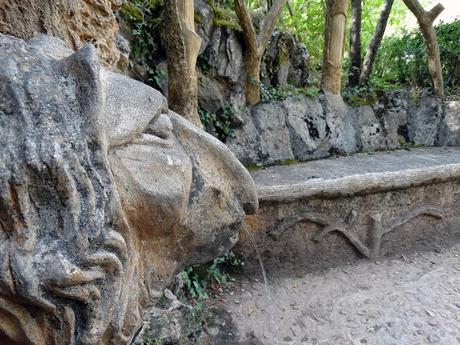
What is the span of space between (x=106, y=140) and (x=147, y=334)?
1.06 metres

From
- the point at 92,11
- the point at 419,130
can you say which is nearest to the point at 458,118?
the point at 419,130

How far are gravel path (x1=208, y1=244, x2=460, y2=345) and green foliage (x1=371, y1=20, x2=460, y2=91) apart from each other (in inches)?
149

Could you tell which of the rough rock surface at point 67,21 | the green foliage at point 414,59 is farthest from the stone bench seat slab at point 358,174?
the green foliage at point 414,59

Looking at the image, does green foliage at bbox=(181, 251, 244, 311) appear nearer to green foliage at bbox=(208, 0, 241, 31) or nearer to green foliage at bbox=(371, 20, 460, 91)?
green foliage at bbox=(208, 0, 241, 31)

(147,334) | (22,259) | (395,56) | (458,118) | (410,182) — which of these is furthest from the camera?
(395,56)

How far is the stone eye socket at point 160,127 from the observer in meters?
0.77

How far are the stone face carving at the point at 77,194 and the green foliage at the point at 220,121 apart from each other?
109 inches

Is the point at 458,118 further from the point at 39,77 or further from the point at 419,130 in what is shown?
the point at 39,77

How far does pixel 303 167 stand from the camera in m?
3.58

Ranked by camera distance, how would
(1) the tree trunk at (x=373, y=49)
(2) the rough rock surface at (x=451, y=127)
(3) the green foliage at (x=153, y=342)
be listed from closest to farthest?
(3) the green foliage at (x=153, y=342), (2) the rough rock surface at (x=451, y=127), (1) the tree trunk at (x=373, y=49)

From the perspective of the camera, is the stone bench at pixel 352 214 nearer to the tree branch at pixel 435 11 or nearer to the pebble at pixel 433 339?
the pebble at pixel 433 339

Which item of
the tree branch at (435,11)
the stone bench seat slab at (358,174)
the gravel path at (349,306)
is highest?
the tree branch at (435,11)

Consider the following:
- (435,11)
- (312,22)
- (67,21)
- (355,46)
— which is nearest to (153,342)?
(67,21)

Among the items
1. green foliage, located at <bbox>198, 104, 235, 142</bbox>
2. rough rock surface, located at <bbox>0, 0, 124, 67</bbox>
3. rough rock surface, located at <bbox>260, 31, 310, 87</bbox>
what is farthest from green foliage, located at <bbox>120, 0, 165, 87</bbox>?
rough rock surface, located at <bbox>260, 31, 310, 87</bbox>
